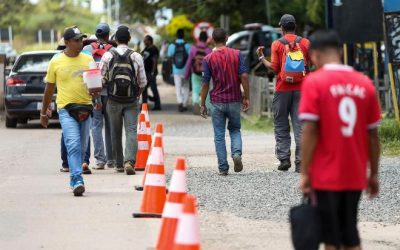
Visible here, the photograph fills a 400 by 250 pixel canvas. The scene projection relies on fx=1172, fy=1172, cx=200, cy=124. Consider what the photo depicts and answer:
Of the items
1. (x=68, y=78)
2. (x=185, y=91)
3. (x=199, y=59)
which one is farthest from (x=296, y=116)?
(x=185, y=91)

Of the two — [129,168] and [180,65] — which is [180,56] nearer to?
[180,65]

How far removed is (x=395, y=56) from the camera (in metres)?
18.7

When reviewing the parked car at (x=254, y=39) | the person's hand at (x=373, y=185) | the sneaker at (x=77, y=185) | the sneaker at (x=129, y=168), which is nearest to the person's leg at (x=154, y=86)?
the parked car at (x=254, y=39)

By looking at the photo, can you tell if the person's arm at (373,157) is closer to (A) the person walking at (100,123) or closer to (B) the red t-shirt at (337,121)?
(B) the red t-shirt at (337,121)

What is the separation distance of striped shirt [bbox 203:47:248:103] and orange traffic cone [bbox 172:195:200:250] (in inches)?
283

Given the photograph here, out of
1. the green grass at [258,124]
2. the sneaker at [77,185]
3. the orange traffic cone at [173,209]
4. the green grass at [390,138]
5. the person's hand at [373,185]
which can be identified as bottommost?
the green grass at [258,124]

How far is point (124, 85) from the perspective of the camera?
14086mm

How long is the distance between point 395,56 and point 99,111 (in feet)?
18.7

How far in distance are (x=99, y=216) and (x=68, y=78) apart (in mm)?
2116

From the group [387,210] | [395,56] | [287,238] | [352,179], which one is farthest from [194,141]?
[352,179]

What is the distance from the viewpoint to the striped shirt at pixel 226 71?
1391 centimetres

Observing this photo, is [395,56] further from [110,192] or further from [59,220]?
[59,220]

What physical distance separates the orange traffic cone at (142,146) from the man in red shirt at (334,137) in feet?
26.4

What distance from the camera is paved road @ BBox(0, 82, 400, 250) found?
9539mm
